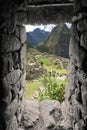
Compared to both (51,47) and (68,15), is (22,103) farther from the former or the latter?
(51,47)

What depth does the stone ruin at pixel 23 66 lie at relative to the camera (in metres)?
2.87

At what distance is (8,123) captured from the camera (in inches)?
120

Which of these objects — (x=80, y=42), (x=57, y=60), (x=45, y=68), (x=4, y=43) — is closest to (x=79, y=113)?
(x=80, y=42)

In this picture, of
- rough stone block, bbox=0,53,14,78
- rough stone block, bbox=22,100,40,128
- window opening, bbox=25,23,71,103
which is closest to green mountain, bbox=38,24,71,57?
window opening, bbox=25,23,71,103

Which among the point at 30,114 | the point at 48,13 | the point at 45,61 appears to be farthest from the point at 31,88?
the point at 48,13

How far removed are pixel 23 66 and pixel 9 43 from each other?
2.09 ft

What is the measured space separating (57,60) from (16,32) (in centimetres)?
492

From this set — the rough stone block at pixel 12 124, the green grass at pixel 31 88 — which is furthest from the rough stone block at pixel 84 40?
the green grass at pixel 31 88

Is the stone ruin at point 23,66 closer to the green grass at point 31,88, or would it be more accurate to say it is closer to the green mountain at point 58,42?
the green grass at point 31,88

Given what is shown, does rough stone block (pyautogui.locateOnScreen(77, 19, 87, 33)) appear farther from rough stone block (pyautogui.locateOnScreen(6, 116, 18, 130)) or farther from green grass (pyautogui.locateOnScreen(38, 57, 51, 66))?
green grass (pyautogui.locateOnScreen(38, 57, 51, 66))

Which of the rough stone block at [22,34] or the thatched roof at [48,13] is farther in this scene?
the thatched roof at [48,13]

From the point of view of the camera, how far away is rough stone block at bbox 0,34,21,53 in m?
2.87

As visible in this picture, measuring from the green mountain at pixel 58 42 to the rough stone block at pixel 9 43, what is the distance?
564 cm

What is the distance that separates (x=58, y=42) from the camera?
9.20 m
